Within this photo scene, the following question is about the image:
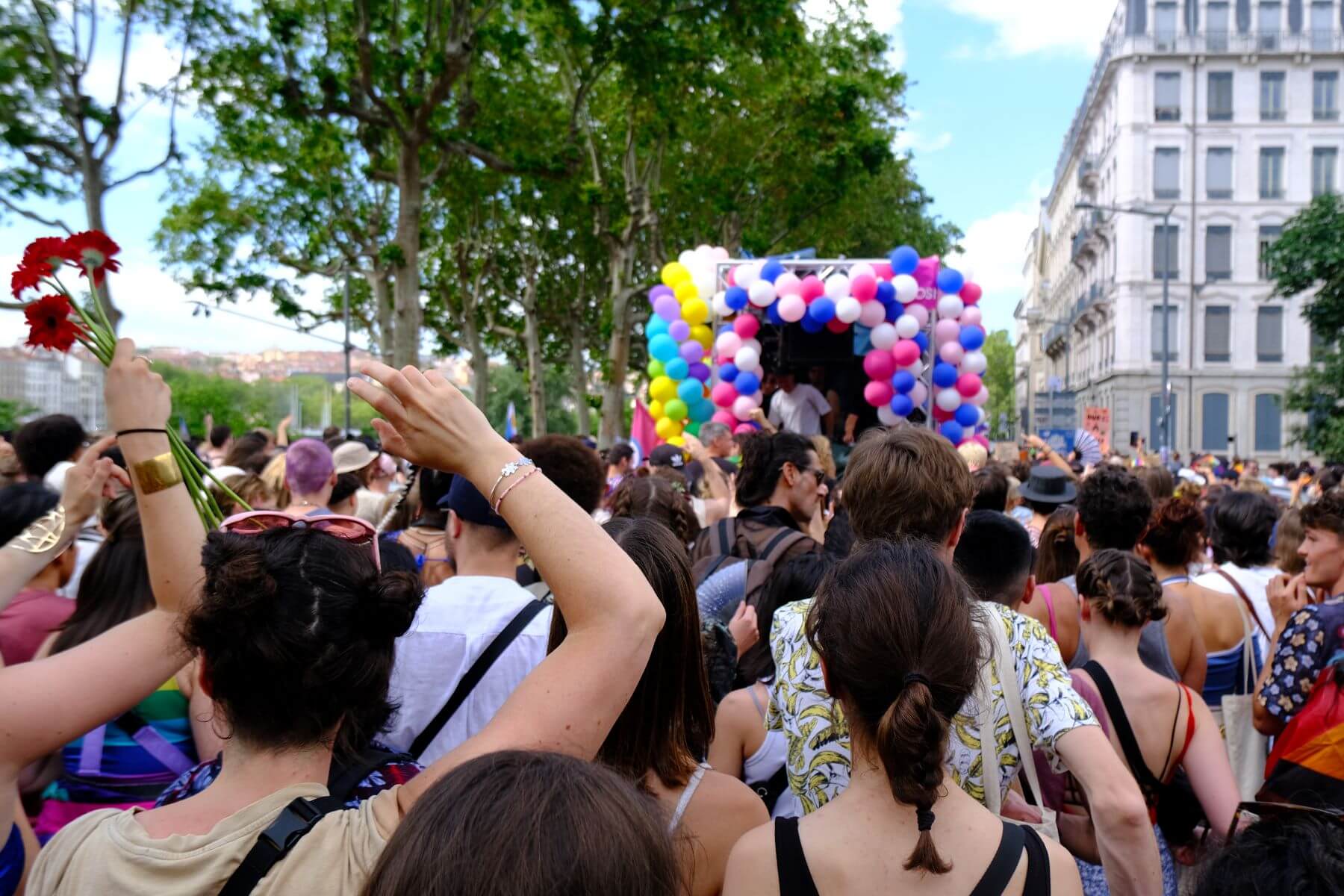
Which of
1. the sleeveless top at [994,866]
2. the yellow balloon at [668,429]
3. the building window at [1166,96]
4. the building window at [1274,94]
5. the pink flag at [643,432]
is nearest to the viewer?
the sleeveless top at [994,866]

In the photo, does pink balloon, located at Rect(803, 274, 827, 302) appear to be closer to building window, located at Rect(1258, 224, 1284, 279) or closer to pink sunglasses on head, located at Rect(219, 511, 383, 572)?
pink sunglasses on head, located at Rect(219, 511, 383, 572)

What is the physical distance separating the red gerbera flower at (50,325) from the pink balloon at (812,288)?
34.0ft

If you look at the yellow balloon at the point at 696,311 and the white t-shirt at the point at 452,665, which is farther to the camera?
the yellow balloon at the point at 696,311

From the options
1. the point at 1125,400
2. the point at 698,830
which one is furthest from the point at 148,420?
the point at 1125,400

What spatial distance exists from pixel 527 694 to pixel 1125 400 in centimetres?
5274

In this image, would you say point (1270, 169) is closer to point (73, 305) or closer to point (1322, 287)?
point (1322, 287)

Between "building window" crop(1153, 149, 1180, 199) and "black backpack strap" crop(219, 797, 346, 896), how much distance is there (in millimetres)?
53733

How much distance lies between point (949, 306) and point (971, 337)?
1.55 feet

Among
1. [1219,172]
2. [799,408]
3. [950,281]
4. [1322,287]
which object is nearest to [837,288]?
[950,281]

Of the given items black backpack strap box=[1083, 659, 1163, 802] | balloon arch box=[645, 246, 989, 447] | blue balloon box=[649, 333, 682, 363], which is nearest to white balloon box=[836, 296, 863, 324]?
balloon arch box=[645, 246, 989, 447]

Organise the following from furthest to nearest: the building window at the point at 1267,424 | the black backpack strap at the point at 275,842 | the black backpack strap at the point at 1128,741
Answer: the building window at the point at 1267,424 → the black backpack strap at the point at 1128,741 → the black backpack strap at the point at 275,842

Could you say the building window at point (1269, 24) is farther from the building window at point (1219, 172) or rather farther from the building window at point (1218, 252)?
the building window at point (1218, 252)

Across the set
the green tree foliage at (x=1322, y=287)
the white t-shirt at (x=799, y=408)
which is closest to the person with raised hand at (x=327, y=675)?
the white t-shirt at (x=799, y=408)

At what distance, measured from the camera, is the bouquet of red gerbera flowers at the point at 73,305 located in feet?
6.75
